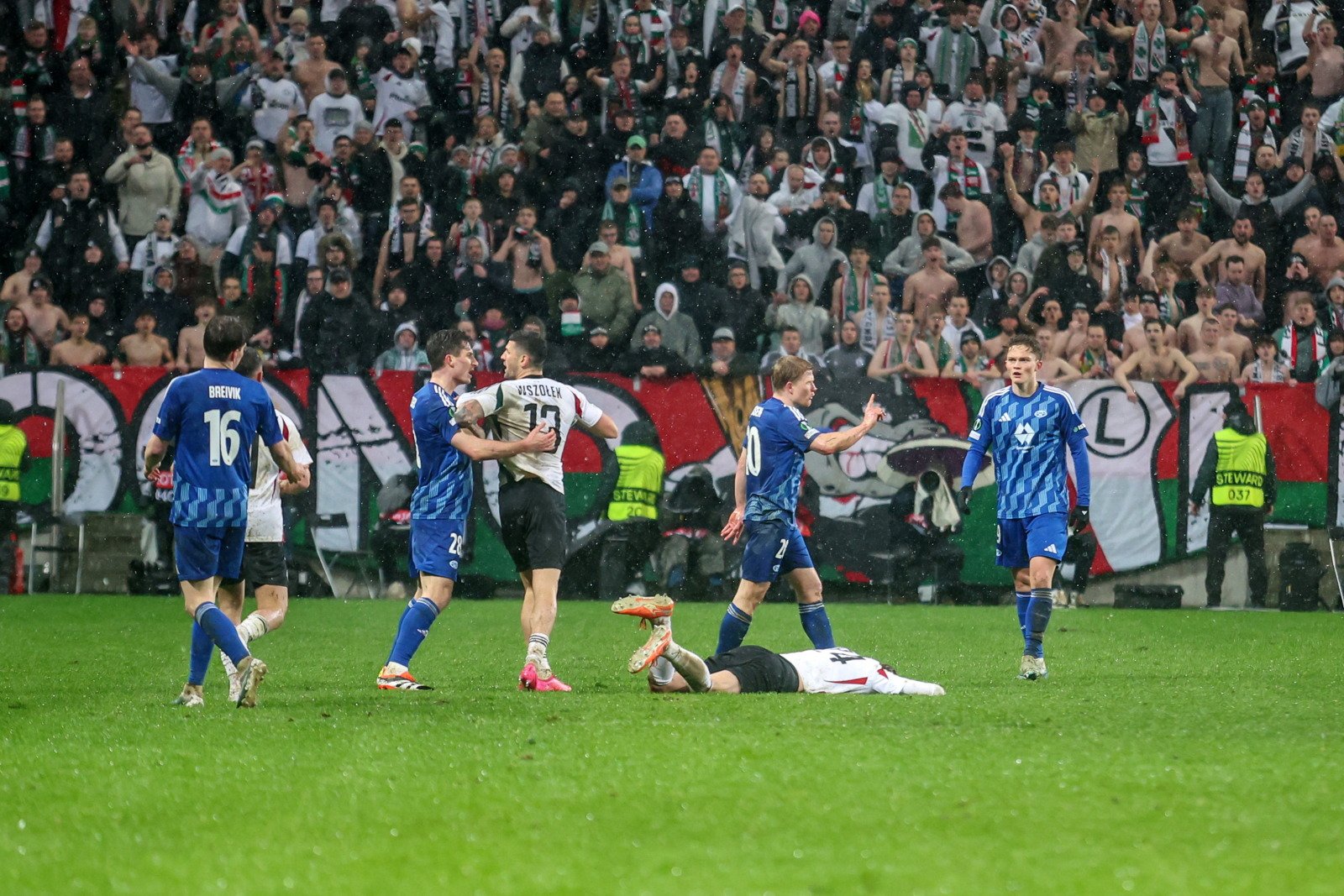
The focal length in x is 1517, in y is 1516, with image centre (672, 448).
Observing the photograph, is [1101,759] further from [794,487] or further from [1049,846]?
[794,487]

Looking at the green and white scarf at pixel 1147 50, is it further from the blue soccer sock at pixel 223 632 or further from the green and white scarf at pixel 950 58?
the blue soccer sock at pixel 223 632

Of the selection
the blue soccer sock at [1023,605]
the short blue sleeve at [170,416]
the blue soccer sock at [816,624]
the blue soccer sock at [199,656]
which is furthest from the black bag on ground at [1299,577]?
the short blue sleeve at [170,416]

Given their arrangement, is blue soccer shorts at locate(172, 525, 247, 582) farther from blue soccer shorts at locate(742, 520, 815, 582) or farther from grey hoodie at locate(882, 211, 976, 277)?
grey hoodie at locate(882, 211, 976, 277)

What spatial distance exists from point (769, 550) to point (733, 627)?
0.56m

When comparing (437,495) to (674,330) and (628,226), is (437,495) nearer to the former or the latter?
(674,330)

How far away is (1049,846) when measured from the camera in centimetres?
462

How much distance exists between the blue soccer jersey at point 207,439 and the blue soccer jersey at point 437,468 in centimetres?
117

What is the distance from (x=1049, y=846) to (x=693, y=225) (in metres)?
15.7

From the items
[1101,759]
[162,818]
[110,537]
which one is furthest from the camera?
[110,537]

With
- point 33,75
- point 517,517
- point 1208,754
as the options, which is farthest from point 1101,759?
point 33,75

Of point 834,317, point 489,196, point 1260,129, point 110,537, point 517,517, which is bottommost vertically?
point 110,537

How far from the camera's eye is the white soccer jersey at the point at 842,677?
841 cm

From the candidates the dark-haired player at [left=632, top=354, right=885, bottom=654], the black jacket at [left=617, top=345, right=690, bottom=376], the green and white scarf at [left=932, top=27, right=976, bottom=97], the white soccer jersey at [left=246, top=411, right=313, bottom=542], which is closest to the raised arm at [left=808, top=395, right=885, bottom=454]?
the dark-haired player at [left=632, top=354, right=885, bottom=654]

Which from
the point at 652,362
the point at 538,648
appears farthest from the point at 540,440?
the point at 652,362
